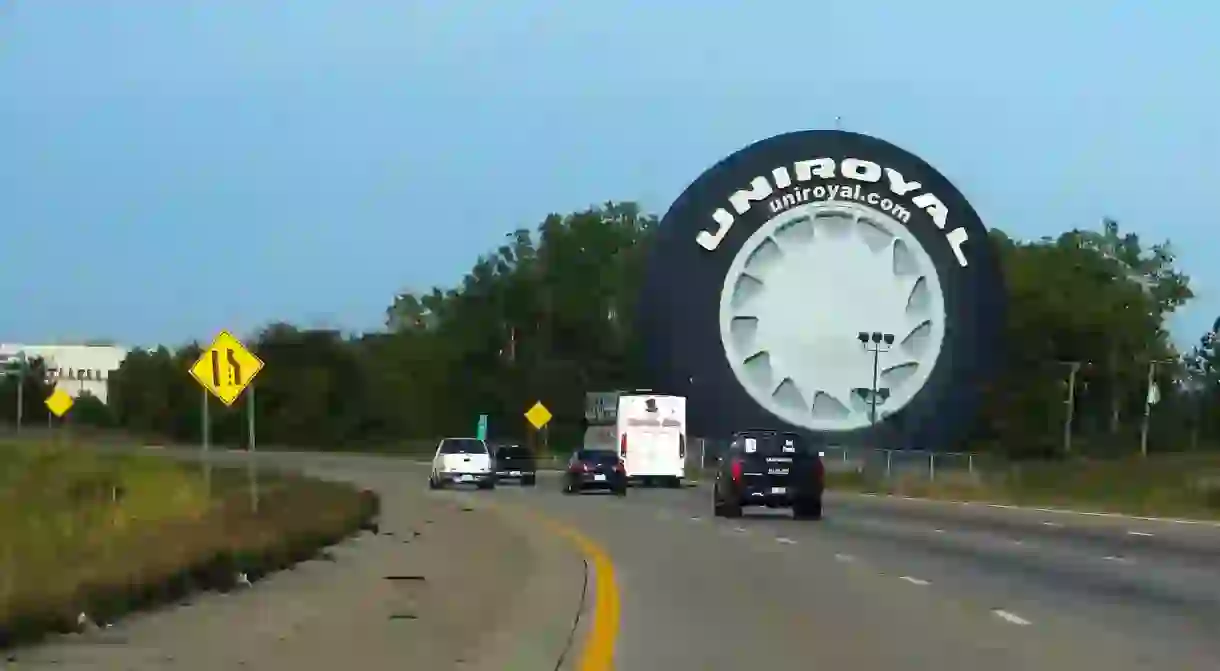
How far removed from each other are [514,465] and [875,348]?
20444mm

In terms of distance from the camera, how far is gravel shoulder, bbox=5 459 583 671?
14.6 m

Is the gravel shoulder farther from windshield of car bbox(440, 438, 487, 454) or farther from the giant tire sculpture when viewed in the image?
the giant tire sculpture

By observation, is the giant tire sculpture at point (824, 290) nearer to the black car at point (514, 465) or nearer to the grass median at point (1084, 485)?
the grass median at point (1084, 485)

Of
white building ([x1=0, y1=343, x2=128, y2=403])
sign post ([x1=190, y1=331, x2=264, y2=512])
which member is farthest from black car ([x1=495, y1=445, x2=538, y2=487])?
white building ([x1=0, y1=343, x2=128, y2=403])

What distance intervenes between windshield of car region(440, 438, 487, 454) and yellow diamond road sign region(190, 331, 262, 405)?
33898mm

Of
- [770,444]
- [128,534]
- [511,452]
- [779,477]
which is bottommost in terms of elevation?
[511,452]

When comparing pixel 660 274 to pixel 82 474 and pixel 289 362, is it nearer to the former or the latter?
pixel 289 362

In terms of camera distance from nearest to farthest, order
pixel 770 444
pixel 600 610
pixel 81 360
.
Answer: pixel 600 610 → pixel 770 444 → pixel 81 360

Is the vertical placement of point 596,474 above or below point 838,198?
below

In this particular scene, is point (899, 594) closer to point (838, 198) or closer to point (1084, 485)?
point (1084, 485)

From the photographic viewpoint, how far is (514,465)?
76.3 metres

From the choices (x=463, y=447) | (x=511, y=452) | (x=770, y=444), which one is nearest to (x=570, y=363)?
(x=511, y=452)

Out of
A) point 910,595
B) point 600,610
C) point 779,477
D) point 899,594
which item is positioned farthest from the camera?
point 779,477

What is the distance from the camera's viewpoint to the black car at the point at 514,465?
75375 millimetres
